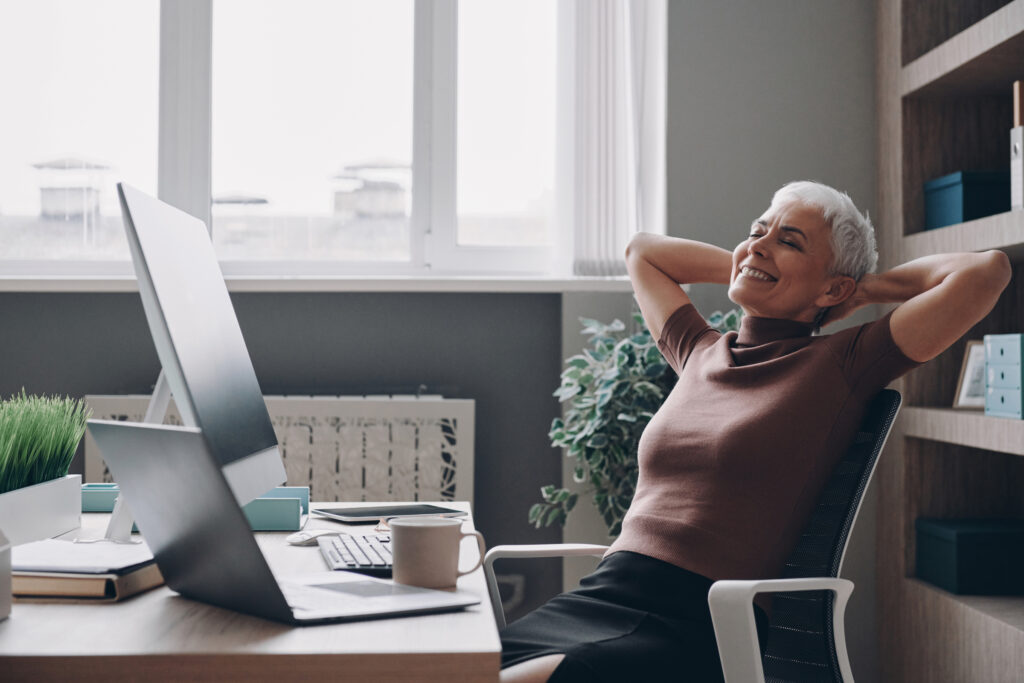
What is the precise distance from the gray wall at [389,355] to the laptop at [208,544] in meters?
1.73

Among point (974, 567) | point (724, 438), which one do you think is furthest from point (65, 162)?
point (974, 567)

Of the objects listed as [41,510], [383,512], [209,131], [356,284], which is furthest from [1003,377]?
[209,131]

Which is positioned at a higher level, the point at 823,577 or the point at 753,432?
the point at 753,432

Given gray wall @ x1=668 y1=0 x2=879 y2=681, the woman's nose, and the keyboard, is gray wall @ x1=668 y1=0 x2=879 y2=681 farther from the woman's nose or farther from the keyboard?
the keyboard

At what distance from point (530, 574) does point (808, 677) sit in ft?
4.65

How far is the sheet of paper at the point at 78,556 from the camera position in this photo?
0.97 m

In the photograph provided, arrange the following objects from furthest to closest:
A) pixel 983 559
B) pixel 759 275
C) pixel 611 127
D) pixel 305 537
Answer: pixel 611 127
pixel 983 559
pixel 759 275
pixel 305 537

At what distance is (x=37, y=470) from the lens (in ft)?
3.96

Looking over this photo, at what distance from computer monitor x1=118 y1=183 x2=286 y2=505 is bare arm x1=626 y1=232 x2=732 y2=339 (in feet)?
2.96

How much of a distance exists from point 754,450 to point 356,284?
1.51m

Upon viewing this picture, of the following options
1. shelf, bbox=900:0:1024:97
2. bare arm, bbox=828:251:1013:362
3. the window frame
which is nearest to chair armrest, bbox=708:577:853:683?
bare arm, bbox=828:251:1013:362

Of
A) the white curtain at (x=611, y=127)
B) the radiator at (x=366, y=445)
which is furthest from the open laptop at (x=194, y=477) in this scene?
the white curtain at (x=611, y=127)

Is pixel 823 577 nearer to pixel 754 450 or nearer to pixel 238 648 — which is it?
pixel 754 450

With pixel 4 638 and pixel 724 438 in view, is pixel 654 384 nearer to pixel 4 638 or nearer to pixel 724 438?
pixel 724 438
